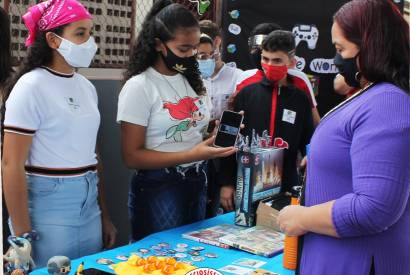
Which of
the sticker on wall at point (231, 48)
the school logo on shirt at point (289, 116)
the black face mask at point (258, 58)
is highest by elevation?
the sticker on wall at point (231, 48)

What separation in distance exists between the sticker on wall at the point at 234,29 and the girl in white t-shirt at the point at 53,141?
2504mm

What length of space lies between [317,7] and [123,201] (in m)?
2.64

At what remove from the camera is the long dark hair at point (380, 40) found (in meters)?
1.02

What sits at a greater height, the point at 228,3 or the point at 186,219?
the point at 228,3

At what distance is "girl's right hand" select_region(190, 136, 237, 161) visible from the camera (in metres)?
1.71

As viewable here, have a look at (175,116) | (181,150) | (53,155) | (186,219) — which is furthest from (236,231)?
(53,155)

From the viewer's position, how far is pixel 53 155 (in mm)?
1537

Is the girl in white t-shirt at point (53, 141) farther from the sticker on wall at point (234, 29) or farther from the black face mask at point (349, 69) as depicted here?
the sticker on wall at point (234, 29)

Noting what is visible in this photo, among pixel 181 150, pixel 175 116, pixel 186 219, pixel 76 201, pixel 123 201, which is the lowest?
pixel 123 201

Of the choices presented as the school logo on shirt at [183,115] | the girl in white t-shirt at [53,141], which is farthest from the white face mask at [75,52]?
the school logo on shirt at [183,115]

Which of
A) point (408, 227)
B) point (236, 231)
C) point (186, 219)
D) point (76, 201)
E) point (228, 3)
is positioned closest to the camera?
point (408, 227)

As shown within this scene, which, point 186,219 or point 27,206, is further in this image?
point 186,219

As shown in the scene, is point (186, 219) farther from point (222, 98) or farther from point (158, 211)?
point (222, 98)

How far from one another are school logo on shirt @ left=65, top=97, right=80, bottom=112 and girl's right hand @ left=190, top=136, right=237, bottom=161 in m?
0.46
